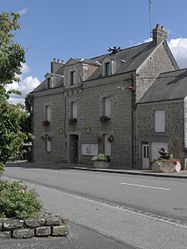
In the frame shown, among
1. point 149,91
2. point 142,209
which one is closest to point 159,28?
point 149,91

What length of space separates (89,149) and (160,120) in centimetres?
790

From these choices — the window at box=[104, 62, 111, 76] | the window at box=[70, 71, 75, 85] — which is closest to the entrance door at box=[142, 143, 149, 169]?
the window at box=[104, 62, 111, 76]

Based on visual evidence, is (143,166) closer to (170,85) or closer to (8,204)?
(170,85)

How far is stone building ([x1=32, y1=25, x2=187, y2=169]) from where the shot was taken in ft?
89.4

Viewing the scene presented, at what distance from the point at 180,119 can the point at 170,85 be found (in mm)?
3428

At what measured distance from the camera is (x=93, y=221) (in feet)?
26.1

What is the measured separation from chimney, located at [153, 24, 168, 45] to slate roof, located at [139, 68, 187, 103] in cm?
272

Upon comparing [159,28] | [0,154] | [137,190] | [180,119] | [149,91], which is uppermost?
[159,28]

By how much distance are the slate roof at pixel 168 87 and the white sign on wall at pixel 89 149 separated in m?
6.03

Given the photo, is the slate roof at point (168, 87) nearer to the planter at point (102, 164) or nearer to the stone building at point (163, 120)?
the stone building at point (163, 120)

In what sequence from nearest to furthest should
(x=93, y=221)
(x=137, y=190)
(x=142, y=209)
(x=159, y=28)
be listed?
1. (x=93, y=221)
2. (x=142, y=209)
3. (x=137, y=190)
4. (x=159, y=28)

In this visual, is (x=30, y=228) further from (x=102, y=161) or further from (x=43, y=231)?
(x=102, y=161)

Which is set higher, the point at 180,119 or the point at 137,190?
the point at 180,119

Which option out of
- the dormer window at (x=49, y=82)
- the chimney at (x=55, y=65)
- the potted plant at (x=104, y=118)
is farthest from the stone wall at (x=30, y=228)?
the chimney at (x=55, y=65)
